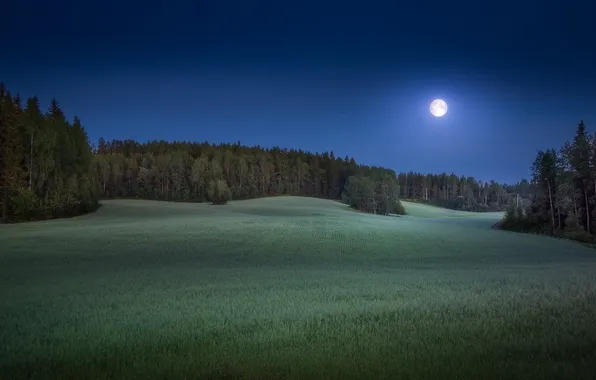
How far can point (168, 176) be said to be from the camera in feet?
380

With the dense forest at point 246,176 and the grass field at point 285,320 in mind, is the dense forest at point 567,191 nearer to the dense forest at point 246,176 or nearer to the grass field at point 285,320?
the dense forest at point 246,176

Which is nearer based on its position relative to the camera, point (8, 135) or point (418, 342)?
point (418, 342)

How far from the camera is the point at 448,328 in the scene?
349 inches

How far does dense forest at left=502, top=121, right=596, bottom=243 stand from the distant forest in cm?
288

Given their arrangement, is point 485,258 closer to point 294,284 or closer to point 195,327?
point 294,284

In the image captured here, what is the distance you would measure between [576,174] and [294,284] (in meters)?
49.5

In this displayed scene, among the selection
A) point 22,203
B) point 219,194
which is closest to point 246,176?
point 219,194

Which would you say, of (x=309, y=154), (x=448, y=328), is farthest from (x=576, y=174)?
(x=309, y=154)

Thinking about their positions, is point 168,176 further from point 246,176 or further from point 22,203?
point 22,203

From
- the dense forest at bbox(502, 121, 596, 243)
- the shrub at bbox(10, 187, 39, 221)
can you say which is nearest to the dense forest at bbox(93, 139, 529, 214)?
the dense forest at bbox(502, 121, 596, 243)

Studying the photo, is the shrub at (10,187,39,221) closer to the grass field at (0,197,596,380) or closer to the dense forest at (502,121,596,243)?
the grass field at (0,197,596,380)

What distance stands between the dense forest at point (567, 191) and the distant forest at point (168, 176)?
9.44 ft

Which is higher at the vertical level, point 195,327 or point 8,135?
point 8,135

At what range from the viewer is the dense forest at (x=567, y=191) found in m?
51.4
